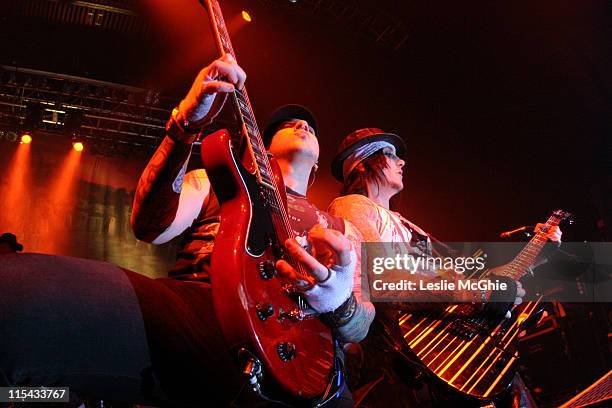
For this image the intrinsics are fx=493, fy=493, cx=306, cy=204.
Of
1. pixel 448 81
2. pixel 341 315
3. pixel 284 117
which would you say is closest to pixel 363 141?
pixel 284 117

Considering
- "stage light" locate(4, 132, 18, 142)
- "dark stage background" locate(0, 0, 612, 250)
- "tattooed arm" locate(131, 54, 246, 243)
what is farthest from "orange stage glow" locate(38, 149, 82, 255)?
"tattooed arm" locate(131, 54, 246, 243)

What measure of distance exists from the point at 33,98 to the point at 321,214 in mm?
7455

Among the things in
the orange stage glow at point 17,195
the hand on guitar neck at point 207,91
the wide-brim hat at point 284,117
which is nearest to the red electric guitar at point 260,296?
the hand on guitar neck at point 207,91

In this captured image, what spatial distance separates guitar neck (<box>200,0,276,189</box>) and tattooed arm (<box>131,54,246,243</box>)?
0.58 feet

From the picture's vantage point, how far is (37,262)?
1569mm

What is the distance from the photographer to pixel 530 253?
400cm

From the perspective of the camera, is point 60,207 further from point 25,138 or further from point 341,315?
point 341,315

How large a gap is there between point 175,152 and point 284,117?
57.1 inches

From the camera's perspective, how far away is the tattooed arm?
2086 mm

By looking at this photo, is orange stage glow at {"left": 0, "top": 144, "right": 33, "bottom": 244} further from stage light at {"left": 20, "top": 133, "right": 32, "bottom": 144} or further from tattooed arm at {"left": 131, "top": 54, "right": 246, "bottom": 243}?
tattooed arm at {"left": 131, "top": 54, "right": 246, "bottom": 243}

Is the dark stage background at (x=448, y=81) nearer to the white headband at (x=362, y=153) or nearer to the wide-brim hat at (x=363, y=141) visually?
the wide-brim hat at (x=363, y=141)

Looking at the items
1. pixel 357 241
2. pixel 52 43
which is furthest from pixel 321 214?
pixel 52 43

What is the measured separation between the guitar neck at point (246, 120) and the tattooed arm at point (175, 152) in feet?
0.58

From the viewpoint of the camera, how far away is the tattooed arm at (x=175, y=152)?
6.84 feet
